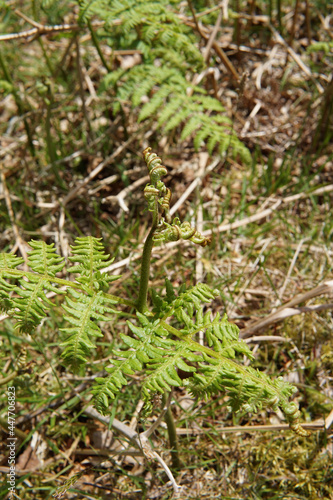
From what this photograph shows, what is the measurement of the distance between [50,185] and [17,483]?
7.18ft

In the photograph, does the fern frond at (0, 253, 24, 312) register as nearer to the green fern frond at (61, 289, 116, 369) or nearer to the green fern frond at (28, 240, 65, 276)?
the green fern frond at (28, 240, 65, 276)

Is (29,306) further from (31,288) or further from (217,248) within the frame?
(217,248)

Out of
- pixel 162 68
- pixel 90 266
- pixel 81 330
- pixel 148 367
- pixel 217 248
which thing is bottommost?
pixel 217 248

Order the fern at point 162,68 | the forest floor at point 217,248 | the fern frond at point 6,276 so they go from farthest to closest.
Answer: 1. the fern at point 162,68
2. the forest floor at point 217,248
3. the fern frond at point 6,276

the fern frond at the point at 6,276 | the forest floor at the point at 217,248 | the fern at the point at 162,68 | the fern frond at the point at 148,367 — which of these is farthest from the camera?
the fern at the point at 162,68

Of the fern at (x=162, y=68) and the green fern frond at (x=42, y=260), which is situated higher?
the fern at (x=162, y=68)

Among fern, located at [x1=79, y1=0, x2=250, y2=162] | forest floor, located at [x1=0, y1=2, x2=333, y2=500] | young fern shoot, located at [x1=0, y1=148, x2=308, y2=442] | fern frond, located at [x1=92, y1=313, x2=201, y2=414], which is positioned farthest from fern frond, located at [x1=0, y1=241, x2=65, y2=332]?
fern, located at [x1=79, y1=0, x2=250, y2=162]

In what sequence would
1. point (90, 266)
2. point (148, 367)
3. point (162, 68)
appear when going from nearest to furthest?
1. point (148, 367)
2. point (90, 266)
3. point (162, 68)

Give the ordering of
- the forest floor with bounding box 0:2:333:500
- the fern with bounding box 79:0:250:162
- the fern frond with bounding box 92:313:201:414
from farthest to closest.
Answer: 1. the fern with bounding box 79:0:250:162
2. the forest floor with bounding box 0:2:333:500
3. the fern frond with bounding box 92:313:201:414

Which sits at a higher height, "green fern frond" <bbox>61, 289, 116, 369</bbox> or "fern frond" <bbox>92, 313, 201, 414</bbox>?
"green fern frond" <bbox>61, 289, 116, 369</bbox>

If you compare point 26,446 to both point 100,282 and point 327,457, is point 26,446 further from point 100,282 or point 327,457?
point 327,457

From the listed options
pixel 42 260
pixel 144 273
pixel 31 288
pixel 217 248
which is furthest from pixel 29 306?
pixel 217 248

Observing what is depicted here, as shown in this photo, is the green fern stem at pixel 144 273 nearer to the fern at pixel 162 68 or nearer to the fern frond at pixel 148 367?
the fern frond at pixel 148 367

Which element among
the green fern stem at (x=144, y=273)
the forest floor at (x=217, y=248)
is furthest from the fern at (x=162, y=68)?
the green fern stem at (x=144, y=273)
